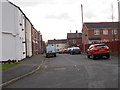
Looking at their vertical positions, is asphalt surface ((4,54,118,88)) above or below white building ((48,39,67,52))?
below

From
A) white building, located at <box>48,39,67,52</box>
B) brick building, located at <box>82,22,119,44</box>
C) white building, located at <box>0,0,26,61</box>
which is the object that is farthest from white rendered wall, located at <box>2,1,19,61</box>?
white building, located at <box>48,39,67,52</box>

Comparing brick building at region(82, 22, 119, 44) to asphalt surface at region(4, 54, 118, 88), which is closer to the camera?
asphalt surface at region(4, 54, 118, 88)

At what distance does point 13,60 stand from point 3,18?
4.17 m

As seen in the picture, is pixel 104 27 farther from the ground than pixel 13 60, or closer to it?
farther from the ground

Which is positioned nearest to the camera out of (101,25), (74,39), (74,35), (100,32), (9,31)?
(9,31)

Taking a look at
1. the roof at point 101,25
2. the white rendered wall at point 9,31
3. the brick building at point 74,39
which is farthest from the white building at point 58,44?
the white rendered wall at point 9,31

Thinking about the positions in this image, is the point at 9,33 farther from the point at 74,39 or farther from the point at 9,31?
the point at 74,39

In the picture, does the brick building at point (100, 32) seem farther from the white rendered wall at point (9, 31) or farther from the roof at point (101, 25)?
the white rendered wall at point (9, 31)

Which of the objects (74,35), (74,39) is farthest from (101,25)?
(74,35)

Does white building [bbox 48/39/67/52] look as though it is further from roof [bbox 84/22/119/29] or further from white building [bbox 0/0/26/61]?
white building [bbox 0/0/26/61]

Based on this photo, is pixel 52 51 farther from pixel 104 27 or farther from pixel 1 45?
pixel 104 27

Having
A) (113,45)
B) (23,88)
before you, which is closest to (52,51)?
(113,45)

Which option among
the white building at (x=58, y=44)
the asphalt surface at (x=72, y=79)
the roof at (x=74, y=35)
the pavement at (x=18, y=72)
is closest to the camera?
the asphalt surface at (x=72, y=79)

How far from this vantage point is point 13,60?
20672 mm
